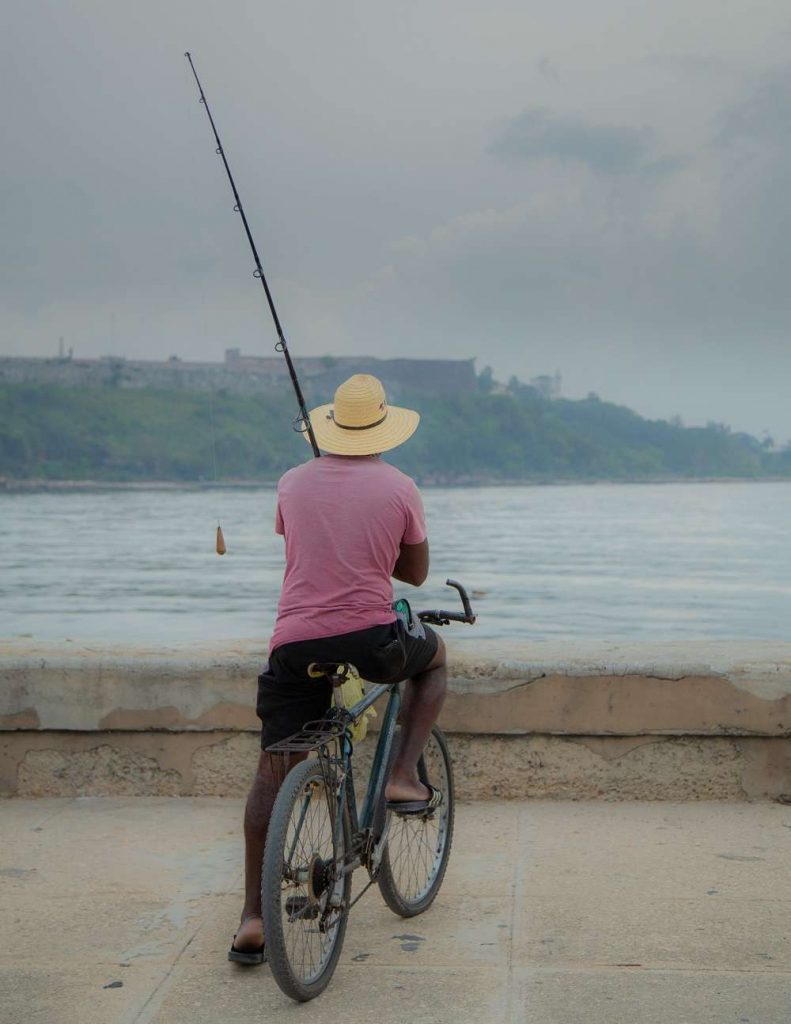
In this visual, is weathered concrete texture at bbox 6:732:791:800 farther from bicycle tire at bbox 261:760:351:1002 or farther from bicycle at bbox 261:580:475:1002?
bicycle tire at bbox 261:760:351:1002

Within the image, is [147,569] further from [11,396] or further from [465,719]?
[11,396]

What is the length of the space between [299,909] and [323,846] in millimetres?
226

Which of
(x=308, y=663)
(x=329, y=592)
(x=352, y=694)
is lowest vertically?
(x=352, y=694)

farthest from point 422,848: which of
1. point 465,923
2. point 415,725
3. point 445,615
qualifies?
point 445,615

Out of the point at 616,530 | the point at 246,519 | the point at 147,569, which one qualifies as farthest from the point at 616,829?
the point at 246,519

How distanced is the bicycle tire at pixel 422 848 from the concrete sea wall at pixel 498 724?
3.12ft

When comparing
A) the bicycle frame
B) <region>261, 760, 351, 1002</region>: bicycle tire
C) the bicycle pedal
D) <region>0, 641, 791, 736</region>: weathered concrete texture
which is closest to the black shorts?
the bicycle frame

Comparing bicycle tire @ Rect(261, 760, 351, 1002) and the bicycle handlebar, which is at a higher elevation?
the bicycle handlebar

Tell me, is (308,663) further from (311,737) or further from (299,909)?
(299,909)

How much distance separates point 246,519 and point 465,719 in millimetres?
98352

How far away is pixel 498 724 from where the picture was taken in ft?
18.6

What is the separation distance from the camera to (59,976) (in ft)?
12.7

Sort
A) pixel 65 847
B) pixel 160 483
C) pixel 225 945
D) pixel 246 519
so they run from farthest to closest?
pixel 160 483, pixel 246 519, pixel 65 847, pixel 225 945

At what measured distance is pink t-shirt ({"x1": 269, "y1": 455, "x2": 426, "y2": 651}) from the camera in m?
3.87
